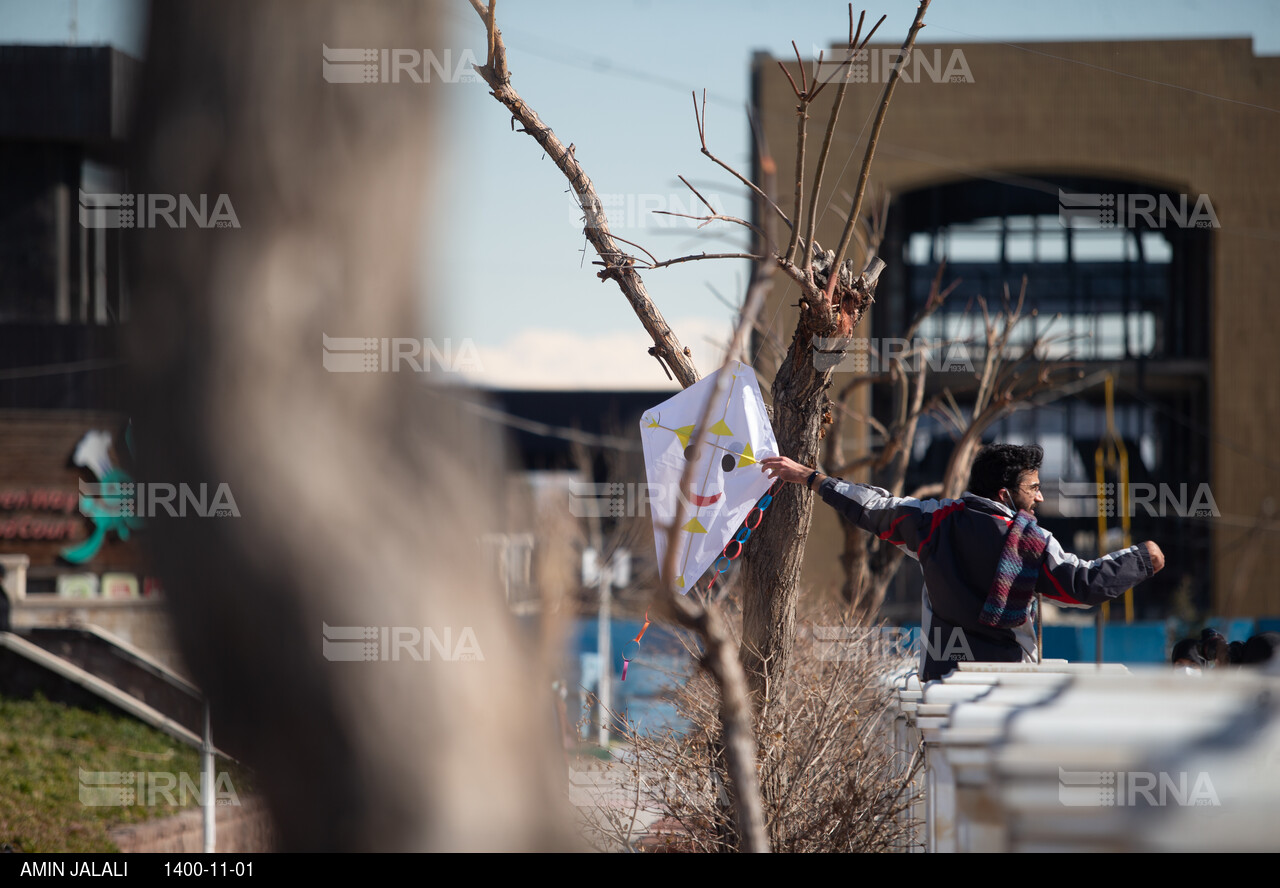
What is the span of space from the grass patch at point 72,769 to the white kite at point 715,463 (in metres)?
6.78

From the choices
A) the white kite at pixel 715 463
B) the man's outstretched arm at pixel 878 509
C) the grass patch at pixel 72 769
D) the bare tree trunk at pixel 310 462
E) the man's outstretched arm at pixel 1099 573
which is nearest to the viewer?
the bare tree trunk at pixel 310 462

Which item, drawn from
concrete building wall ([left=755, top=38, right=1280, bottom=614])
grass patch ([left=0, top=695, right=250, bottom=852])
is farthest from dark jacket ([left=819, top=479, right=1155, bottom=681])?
concrete building wall ([left=755, top=38, right=1280, bottom=614])

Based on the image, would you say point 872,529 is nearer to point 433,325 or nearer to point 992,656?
point 992,656

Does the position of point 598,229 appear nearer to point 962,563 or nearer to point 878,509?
point 878,509

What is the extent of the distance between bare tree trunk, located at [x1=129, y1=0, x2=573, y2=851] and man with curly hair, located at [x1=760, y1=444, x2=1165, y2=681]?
10.8ft

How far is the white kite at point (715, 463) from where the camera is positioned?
4688 mm

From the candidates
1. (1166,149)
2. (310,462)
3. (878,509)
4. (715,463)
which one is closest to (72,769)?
(715,463)

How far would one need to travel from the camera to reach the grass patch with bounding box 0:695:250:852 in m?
10.5

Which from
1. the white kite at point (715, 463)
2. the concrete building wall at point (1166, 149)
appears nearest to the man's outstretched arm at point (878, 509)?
the white kite at point (715, 463)

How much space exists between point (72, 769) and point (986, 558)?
12593 mm

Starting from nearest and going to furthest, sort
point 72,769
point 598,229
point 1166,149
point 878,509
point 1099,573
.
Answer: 1. point 1099,573
2. point 878,509
3. point 598,229
4. point 72,769
5. point 1166,149

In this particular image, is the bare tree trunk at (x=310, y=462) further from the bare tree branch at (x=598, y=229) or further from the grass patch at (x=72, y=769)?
the grass patch at (x=72, y=769)

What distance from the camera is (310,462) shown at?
1.29 meters

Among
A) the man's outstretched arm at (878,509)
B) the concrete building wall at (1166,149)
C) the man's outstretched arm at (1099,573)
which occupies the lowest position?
the man's outstretched arm at (1099,573)
